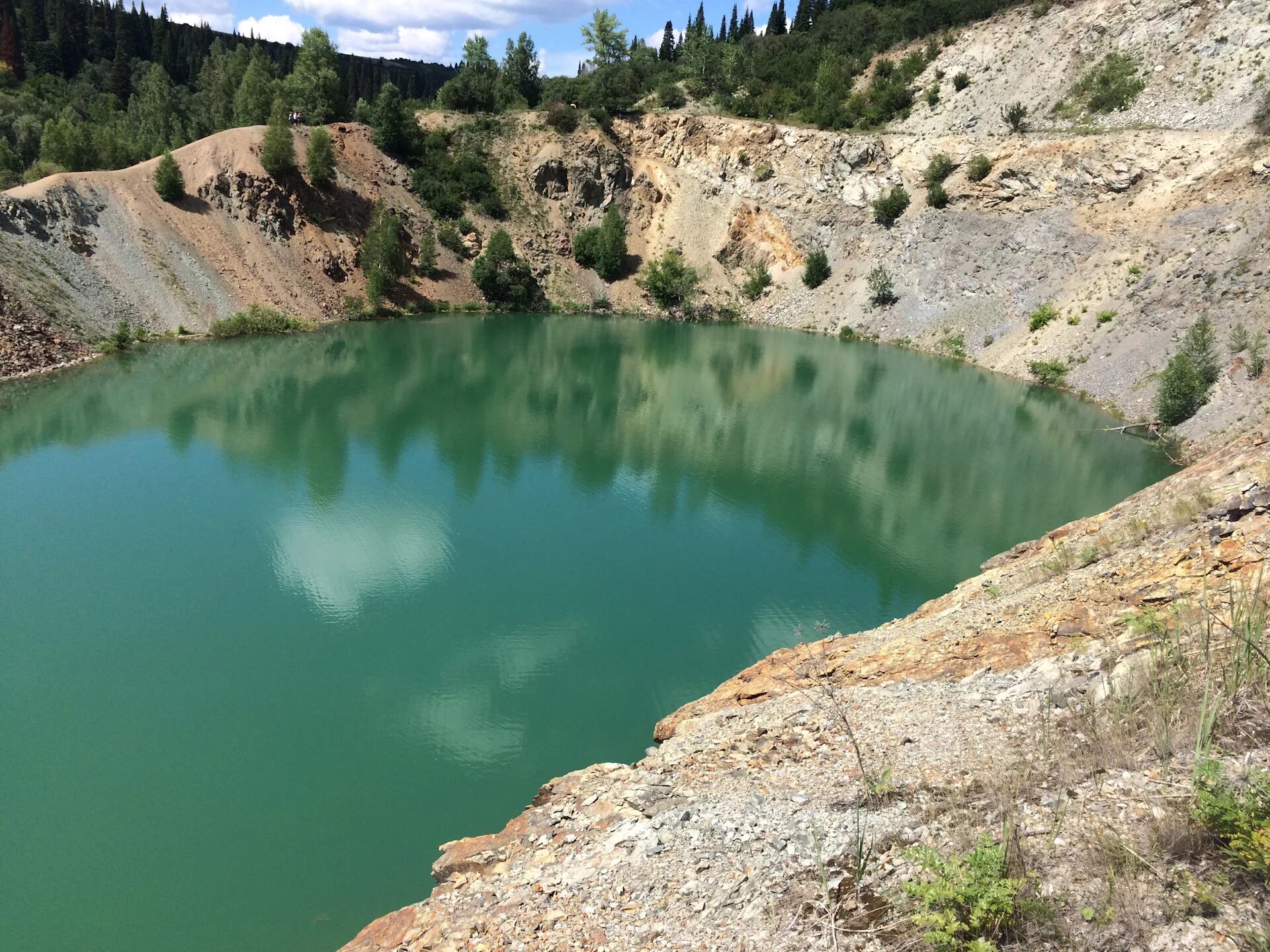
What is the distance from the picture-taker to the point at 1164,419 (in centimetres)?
2811

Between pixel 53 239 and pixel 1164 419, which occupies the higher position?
pixel 53 239

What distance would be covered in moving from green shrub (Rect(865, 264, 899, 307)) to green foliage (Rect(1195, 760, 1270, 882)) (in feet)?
158

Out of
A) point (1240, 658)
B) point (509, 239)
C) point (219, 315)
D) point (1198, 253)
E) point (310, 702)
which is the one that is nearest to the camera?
point (1240, 658)

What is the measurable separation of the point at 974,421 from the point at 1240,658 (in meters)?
27.8

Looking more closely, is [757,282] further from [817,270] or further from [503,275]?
[503,275]

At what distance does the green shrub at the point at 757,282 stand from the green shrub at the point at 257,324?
29842 mm

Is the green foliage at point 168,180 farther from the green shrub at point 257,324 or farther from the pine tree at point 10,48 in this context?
the pine tree at point 10,48

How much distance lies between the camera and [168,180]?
42.5 m

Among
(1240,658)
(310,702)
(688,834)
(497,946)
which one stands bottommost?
(310,702)

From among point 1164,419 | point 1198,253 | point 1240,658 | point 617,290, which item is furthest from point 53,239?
point 1198,253

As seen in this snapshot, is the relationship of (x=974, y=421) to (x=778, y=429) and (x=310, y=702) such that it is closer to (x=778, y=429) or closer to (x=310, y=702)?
(x=778, y=429)

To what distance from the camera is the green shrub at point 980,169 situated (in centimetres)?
4788


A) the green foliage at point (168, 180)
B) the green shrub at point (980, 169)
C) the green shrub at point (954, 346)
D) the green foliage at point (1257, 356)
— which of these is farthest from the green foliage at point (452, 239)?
the green foliage at point (1257, 356)

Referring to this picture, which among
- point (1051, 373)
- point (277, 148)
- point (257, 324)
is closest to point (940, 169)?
point (1051, 373)
